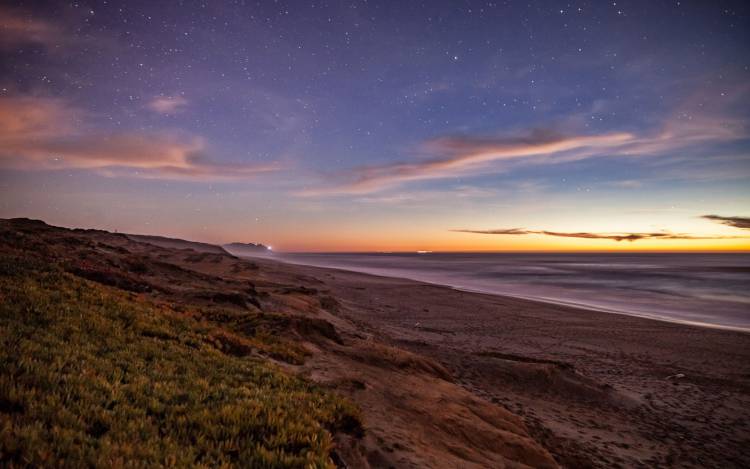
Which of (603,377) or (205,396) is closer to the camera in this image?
(205,396)

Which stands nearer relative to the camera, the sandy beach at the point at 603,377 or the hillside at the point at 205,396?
the hillside at the point at 205,396

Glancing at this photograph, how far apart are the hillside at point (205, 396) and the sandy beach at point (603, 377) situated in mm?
3004

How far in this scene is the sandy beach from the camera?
12.0 meters

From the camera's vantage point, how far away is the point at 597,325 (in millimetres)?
31328

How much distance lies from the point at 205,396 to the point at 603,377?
19049mm

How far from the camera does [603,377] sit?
1869cm

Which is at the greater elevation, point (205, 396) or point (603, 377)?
point (205, 396)

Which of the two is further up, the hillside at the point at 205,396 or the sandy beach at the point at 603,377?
the hillside at the point at 205,396

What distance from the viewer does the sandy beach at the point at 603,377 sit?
12.0 m

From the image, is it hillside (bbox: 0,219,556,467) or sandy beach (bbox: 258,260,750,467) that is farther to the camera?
sandy beach (bbox: 258,260,750,467)

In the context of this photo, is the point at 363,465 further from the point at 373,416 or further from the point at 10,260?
the point at 10,260

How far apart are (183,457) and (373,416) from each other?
15.0 ft

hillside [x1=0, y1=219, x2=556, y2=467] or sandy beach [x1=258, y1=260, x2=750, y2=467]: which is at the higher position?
hillside [x1=0, y1=219, x2=556, y2=467]

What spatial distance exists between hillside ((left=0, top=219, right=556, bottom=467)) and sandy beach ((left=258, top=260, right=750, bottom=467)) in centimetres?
300
